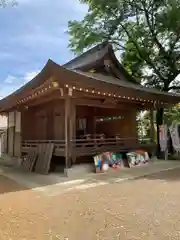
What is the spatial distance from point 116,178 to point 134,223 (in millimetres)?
3495

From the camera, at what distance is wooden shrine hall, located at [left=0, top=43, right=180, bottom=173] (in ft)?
25.3

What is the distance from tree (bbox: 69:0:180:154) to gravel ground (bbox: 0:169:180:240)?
31.5 feet

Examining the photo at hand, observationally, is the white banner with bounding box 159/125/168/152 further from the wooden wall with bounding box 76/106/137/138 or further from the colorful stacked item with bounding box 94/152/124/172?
the colorful stacked item with bounding box 94/152/124/172

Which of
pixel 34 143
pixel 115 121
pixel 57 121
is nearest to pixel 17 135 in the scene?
pixel 34 143

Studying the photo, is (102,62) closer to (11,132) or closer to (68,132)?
(68,132)

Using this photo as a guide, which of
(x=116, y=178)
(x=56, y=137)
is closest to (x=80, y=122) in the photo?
(x=56, y=137)

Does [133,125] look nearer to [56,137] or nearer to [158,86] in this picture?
[56,137]

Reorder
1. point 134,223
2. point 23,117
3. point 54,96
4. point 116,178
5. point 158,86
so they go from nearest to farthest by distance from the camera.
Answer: point 134,223 < point 116,178 < point 54,96 < point 23,117 < point 158,86

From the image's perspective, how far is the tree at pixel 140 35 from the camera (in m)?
14.5

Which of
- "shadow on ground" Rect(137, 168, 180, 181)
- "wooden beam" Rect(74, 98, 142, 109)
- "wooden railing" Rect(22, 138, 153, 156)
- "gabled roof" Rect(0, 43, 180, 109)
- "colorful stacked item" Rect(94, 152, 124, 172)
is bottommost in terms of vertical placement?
"shadow on ground" Rect(137, 168, 180, 181)

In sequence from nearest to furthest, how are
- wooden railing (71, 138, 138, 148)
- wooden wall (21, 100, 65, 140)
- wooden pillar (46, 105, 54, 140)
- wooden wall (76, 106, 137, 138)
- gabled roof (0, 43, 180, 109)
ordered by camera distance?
gabled roof (0, 43, 180, 109) → wooden railing (71, 138, 138, 148) → wooden wall (21, 100, 65, 140) → wooden pillar (46, 105, 54, 140) → wooden wall (76, 106, 137, 138)

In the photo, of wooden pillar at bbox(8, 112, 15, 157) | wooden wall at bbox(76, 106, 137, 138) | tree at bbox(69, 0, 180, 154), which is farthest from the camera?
tree at bbox(69, 0, 180, 154)

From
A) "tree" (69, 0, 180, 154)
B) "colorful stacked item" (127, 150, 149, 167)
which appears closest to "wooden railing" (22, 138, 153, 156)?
"colorful stacked item" (127, 150, 149, 167)

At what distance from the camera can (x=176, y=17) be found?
13.3 metres
